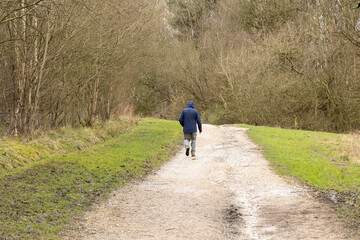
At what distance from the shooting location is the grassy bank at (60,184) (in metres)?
6.98

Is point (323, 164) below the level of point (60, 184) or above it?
above

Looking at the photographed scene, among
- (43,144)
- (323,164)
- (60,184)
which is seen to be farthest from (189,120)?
(60,184)

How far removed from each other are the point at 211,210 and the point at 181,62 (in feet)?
121

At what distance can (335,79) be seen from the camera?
29.7 metres

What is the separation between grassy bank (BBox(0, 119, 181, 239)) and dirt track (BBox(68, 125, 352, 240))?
1.52 ft

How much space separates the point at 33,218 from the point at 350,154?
39.8ft

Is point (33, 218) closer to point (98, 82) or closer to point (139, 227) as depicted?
point (139, 227)

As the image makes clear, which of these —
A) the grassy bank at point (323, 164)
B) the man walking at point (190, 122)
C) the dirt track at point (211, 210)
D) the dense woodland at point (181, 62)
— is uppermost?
the dense woodland at point (181, 62)

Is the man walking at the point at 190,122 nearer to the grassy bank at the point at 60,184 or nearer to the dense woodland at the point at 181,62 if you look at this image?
the grassy bank at the point at 60,184

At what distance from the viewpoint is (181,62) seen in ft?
146

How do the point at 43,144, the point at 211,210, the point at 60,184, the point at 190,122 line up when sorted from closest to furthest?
the point at 211,210 < the point at 60,184 < the point at 43,144 < the point at 190,122

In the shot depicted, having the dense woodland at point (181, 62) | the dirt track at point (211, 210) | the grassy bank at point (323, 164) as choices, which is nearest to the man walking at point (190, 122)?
the dirt track at point (211, 210)

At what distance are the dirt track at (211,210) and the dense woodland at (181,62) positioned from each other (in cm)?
418

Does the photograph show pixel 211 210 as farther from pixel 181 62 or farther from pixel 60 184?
pixel 181 62
